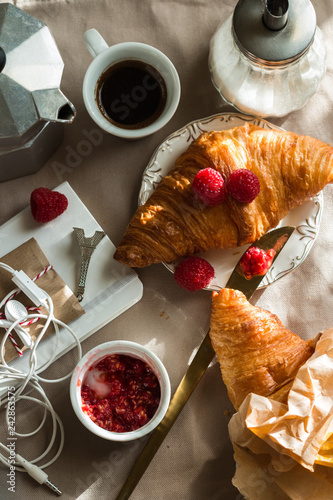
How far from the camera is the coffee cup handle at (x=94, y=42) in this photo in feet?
4.37

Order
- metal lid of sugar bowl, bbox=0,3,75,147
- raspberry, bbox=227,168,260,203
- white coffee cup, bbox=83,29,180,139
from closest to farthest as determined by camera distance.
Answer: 1. metal lid of sugar bowl, bbox=0,3,75,147
2. raspberry, bbox=227,168,260,203
3. white coffee cup, bbox=83,29,180,139

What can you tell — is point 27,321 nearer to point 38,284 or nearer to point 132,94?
point 38,284

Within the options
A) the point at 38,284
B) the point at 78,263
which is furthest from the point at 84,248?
the point at 38,284

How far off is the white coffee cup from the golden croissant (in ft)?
0.42

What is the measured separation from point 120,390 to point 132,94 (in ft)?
2.50

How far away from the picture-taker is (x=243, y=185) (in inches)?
48.3

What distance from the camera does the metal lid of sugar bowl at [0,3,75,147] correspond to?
1124 mm

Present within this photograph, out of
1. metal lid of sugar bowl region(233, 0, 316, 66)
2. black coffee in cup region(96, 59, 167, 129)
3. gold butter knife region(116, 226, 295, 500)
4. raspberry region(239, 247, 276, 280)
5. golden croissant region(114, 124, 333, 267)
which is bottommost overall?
gold butter knife region(116, 226, 295, 500)

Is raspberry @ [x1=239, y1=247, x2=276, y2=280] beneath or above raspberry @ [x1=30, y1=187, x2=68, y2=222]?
A: beneath

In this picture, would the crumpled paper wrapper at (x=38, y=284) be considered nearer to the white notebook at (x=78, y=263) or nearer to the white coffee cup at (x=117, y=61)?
the white notebook at (x=78, y=263)

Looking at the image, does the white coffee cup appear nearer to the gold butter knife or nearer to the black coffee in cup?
the black coffee in cup

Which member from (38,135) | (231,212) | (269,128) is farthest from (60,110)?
(269,128)

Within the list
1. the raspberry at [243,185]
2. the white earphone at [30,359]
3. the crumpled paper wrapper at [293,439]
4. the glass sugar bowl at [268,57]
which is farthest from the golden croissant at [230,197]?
the crumpled paper wrapper at [293,439]

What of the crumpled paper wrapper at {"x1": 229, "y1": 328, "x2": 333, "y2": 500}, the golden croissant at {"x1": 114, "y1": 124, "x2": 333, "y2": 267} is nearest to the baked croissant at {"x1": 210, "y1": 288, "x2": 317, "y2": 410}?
the crumpled paper wrapper at {"x1": 229, "y1": 328, "x2": 333, "y2": 500}
